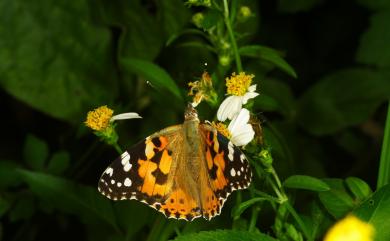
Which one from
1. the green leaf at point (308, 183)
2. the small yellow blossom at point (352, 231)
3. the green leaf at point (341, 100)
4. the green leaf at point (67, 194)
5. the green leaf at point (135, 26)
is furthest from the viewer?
the green leaf at point (341, 100)

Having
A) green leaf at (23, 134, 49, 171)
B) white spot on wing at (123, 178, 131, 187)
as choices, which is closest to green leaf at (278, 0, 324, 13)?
green leaf at (23, 134, 49, 171)

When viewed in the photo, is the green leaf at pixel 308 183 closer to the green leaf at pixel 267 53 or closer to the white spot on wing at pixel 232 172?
the white spot on wing at pixel 232 172

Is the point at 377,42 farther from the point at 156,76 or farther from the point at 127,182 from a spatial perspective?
the point at 127,182

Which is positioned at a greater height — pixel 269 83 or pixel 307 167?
pixel 269 83

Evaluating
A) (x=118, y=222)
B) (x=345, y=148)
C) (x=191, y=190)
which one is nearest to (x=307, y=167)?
(x=345, y=148)

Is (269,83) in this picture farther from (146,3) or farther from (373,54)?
(146,3)

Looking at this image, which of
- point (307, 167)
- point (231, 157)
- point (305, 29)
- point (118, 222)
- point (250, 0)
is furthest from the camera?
point (305, 29)

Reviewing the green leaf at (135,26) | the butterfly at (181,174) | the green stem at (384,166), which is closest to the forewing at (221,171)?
the butterfly at (181,174)
